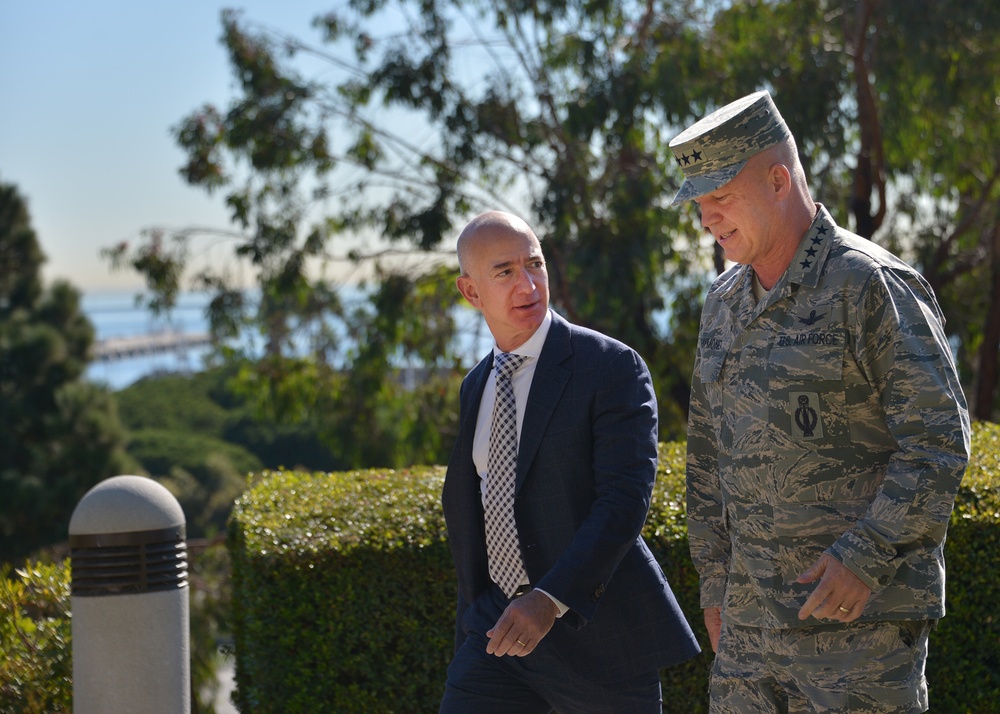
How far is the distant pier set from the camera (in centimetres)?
3028

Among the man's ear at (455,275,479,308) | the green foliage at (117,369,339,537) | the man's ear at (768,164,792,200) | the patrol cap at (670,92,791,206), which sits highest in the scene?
the patrol cap at (670,92,791,206)

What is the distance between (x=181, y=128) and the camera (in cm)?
1467

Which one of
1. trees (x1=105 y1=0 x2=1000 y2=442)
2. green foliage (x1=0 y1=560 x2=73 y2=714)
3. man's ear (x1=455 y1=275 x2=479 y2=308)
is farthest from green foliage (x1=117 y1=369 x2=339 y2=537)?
man's ear (x1=455 y1=275 x2=479 y2=308)

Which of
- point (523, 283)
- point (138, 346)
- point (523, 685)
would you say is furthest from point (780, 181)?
point (138, 346)

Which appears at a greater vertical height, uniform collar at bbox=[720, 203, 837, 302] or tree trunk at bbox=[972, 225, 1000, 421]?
uniform collar at bbox=[720, 203, 837, 302]

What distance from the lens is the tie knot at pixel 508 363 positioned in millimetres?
3464

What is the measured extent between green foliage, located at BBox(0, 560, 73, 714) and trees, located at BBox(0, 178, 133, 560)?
19.4 m

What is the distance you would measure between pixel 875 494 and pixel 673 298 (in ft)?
33.2

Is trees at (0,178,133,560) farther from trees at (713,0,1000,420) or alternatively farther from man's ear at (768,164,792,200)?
man's ear at (768,164,792,200)

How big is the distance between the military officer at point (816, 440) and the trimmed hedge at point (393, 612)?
188 centimetres

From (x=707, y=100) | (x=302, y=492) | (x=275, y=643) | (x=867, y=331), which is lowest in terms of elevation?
(x=275, y=643)

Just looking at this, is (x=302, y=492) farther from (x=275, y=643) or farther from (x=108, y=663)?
(x=108, y=663)

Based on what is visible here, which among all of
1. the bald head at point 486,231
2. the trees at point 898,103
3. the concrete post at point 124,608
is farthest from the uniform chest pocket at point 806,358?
the trees at point 898,103

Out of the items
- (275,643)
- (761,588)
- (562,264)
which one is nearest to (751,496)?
(761,588)
